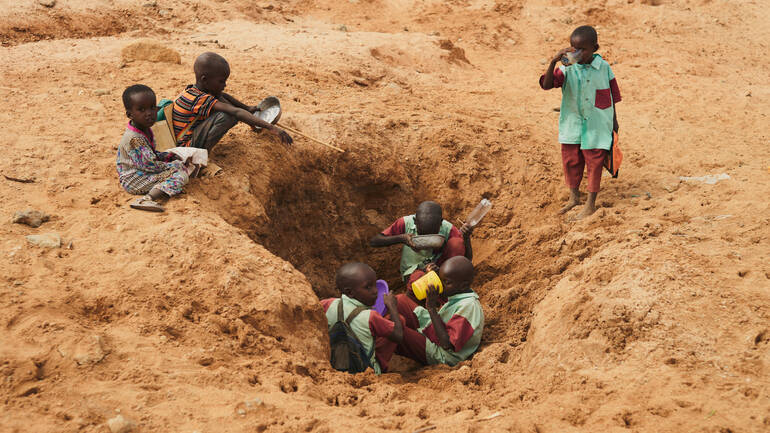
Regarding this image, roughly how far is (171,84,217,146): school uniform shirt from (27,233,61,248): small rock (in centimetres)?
119

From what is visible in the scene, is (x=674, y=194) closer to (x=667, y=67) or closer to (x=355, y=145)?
(x=355, y=145)

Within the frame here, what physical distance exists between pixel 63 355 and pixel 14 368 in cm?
19

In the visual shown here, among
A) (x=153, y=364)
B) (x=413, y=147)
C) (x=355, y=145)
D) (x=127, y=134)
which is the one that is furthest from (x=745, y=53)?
(x=153, y=364)

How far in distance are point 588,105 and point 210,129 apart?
294 centimetres

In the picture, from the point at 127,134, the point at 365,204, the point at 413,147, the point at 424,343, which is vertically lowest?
the point at 424,343

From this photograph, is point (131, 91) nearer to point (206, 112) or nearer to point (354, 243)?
point (206, 112)

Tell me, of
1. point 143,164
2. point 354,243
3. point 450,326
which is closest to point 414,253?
point 354,243

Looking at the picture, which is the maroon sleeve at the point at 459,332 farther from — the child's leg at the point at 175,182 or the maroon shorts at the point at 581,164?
the child's leg at the point at 175,182

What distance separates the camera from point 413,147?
19.0ft

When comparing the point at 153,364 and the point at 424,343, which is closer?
the point at 153,364

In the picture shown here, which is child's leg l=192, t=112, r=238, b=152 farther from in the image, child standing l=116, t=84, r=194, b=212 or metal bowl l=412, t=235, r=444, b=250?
metal bowl l=412, t=235, r=444, b=250

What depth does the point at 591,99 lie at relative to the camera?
196 inches

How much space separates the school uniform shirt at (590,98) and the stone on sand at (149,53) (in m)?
3.76

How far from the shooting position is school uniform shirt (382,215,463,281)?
16.6ft
